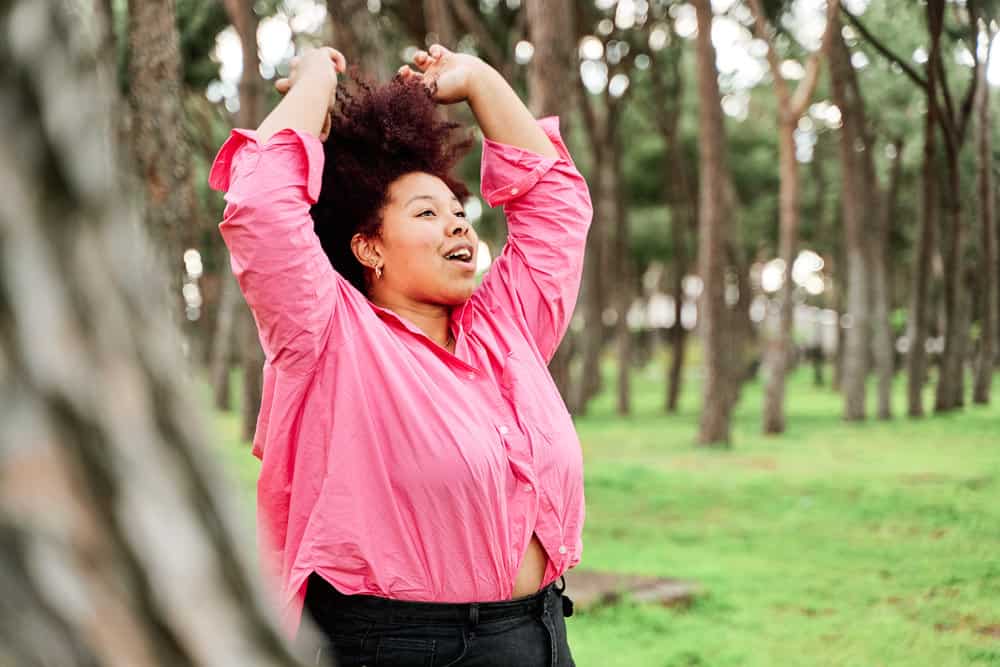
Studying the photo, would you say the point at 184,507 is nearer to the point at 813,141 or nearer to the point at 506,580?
the point at 506,580

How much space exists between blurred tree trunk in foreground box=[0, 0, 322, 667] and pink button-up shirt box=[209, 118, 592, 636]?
1.67 metres

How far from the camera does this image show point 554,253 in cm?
332

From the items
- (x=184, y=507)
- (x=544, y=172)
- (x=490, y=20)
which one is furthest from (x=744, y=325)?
(x=184, y=507)

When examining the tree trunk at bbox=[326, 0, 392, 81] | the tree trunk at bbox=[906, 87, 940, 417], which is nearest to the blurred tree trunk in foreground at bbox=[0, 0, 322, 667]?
the tree trunk at bbox=[326, 0, 392, 81]

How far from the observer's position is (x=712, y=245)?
16547mm

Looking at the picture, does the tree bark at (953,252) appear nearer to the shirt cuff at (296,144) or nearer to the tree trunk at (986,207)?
the tree trunk at (986,207)

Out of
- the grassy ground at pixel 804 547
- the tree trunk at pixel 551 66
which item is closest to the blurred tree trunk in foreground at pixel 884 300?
the grassy ground at pixel 804 547

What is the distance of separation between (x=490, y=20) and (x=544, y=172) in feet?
59.9

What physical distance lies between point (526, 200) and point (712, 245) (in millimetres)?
13453

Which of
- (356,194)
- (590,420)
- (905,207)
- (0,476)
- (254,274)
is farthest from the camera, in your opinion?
(905,207)

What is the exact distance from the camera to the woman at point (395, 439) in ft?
8.70

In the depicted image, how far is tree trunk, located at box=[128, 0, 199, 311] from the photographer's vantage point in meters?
7.66

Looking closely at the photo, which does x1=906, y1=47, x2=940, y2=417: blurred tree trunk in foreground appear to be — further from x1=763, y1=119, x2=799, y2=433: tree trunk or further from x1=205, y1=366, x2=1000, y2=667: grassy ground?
x1=205, y1=366, x2=1000, y2=667: grassy ground

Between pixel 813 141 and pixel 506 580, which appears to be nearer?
pixel 506 580
